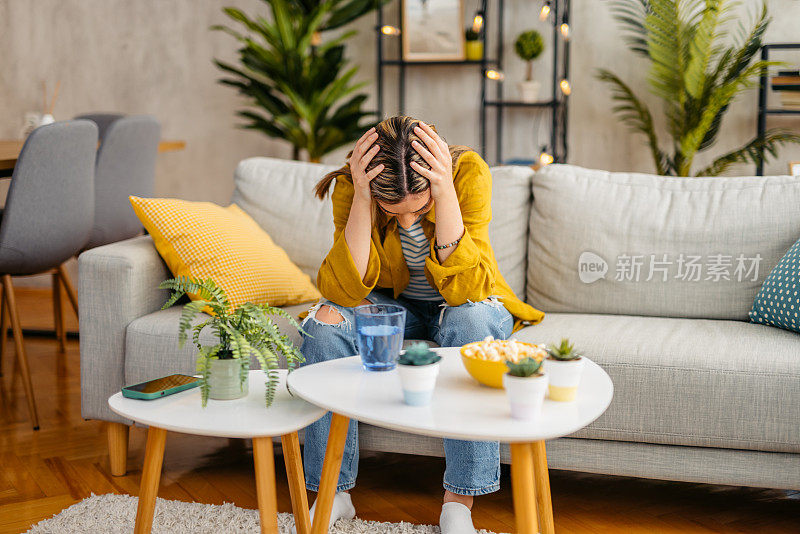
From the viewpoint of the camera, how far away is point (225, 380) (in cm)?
148

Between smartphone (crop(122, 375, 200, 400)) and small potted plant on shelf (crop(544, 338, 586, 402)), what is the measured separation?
0.66 metres

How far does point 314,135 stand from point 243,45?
0.84 metres

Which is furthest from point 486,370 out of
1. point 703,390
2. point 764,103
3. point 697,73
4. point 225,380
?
point 764,103

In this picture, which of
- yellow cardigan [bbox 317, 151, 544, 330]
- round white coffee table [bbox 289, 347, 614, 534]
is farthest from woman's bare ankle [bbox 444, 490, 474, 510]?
yellow cardigan [bbox 317, 151, 544, 330]

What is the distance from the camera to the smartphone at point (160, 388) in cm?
149

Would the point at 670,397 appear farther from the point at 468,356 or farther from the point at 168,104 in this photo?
the point at 168,104

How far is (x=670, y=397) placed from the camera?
1.83 meters

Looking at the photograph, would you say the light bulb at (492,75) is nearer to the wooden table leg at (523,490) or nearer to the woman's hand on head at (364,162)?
the woman's hand on head at (364,162)

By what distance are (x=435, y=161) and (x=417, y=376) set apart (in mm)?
548

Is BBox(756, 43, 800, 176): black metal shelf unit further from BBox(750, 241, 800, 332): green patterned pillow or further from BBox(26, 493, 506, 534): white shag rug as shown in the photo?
BBox(26, 493, 506, 534): white shag rug

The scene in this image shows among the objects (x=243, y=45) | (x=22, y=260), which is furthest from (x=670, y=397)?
(x=243, y=45)

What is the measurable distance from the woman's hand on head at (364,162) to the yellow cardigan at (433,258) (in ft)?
0.52

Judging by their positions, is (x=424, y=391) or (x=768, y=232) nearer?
(x=424, y=391)

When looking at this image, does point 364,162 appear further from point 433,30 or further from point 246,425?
point 433,30
